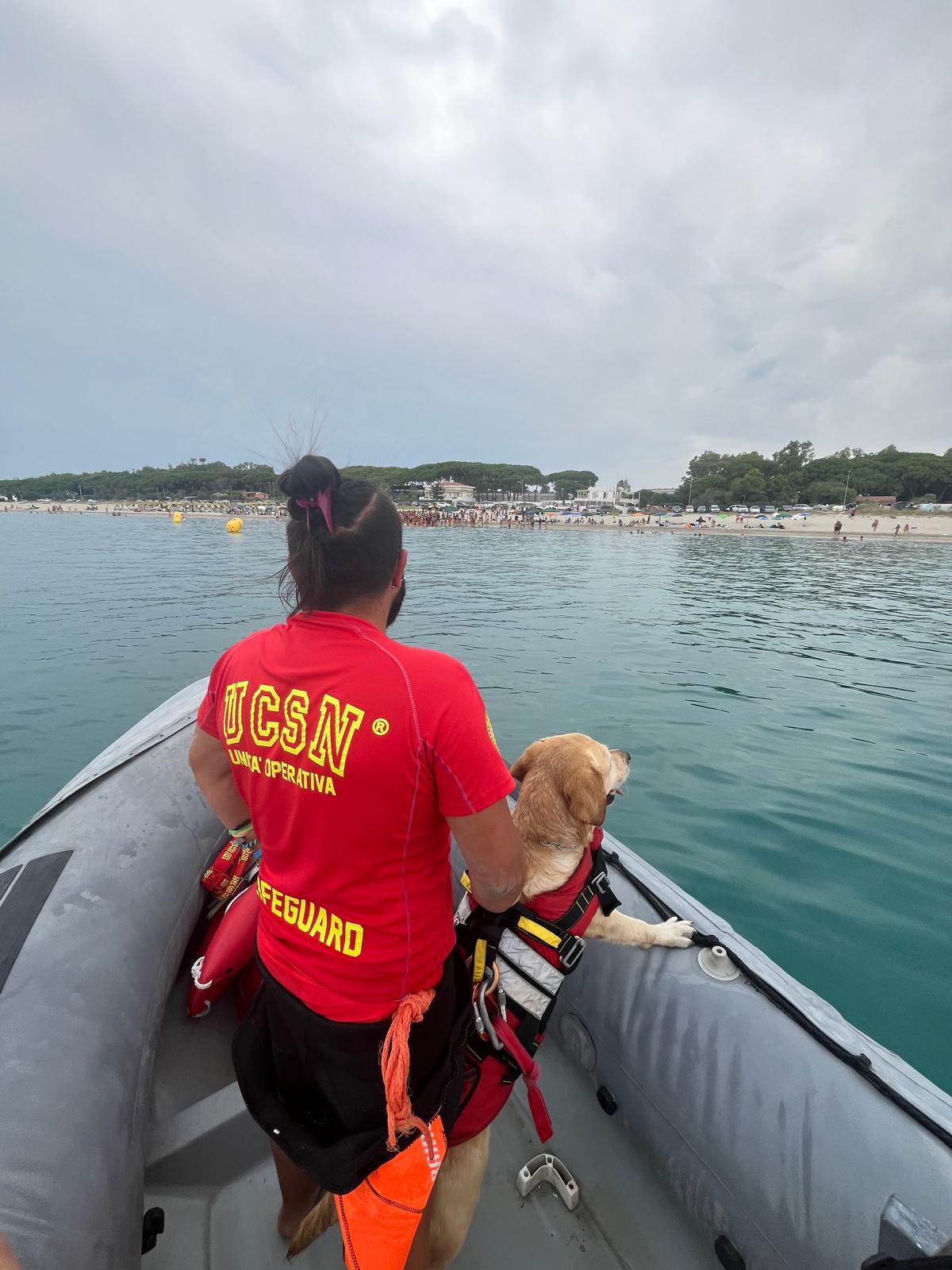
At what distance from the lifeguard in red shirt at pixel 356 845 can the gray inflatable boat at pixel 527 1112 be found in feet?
1.87

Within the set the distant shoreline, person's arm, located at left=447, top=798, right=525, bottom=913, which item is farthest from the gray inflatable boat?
the distant shoreline

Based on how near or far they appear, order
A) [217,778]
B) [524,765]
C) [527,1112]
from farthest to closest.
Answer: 1. [527,1112]
2. [524,765]
3. [217,778]

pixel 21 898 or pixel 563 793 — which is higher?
pixel 563 793

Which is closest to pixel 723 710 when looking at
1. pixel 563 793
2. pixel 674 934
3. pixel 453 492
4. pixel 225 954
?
pixel 674 934

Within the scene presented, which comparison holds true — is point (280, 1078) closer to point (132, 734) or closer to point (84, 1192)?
point (84, 1192)

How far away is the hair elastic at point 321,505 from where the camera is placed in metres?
1.32

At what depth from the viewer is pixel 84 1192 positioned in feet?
4.97

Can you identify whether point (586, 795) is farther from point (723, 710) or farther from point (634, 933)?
point (723, 710)

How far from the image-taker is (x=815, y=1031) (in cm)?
201

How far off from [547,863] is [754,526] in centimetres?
8091

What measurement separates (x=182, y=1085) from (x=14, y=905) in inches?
42.5

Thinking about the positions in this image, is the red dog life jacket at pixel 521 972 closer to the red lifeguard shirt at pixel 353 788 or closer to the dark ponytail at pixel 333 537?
the red lifeguard shirt at pixel 353 788

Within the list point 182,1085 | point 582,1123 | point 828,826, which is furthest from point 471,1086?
point 828,826

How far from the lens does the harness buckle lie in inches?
79.3
